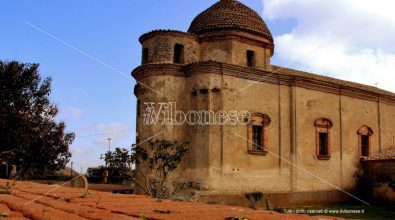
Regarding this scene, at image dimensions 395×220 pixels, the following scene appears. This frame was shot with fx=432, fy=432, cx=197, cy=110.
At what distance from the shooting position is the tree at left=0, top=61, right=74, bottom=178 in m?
21.9

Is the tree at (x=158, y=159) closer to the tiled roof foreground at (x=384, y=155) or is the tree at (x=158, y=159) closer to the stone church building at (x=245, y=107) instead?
the stone church building at (x=245, y=107)

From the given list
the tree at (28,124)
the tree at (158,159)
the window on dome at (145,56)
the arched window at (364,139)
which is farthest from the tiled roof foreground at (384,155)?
the tree at (28,124)

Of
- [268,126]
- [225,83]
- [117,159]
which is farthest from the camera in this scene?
[268,126]

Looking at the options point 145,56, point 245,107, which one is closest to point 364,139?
point 245,107

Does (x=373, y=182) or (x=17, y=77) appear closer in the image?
(x=17, y=77)

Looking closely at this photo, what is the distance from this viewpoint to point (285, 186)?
71.8 ft

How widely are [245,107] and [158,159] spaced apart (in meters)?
4.94

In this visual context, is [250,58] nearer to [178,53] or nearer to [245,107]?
[245,107]

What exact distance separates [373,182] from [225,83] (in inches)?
448

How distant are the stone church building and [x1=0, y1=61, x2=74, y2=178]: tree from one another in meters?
5.67

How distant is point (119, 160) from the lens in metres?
17.7

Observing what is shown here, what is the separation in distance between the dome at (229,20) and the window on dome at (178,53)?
5.89 ft

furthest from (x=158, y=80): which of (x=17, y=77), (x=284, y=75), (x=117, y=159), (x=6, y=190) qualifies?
(x=6, y=190)

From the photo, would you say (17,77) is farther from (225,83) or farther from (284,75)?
(284,75)
